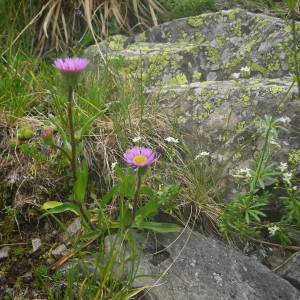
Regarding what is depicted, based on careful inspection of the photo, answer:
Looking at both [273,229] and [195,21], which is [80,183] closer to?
[273,229]

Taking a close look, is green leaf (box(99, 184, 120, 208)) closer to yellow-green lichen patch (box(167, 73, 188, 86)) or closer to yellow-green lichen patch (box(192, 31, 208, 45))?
yellow-green lichen patch (box(167, 73, 188, 86))

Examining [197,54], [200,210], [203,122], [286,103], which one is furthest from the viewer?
[197,54]

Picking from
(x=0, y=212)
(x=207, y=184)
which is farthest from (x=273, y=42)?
(x=0, y=212)

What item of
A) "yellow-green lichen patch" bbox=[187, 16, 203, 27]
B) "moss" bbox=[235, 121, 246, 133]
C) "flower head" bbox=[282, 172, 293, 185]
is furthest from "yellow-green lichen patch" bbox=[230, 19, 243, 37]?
"flower head" bbox=[282, 172, 293, 185]

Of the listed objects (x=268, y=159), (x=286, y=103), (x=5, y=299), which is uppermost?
Result: (x=286, y=103)

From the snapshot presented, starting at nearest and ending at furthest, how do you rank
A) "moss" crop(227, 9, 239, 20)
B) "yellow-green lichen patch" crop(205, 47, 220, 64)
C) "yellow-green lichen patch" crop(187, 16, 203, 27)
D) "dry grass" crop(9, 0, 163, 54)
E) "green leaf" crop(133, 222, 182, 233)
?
1. "green leaf" crop(133, 222, 182, 233)
2. "yellow-green lichen patch" crop(205, 47, 220, 64)
3. "moss" crop(227, 9, 239, 20)
4. "yellow-green lichen patch" crop(187, 16, 203, 27)
5. "dry grass" crop(9, 0, 163, 54)

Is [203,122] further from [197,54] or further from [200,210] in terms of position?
[197,54]

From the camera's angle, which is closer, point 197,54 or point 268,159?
point 268,159
